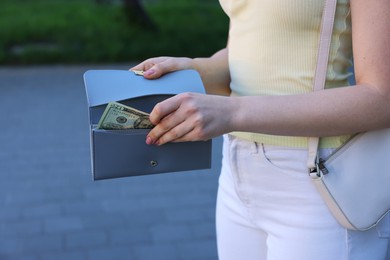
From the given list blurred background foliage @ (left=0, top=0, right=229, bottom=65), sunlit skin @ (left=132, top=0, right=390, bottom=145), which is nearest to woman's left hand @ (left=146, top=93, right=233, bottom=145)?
sunlit skin @ (left=132, top=0, right=390, bottom=145)

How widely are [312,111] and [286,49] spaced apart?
19 centimetres

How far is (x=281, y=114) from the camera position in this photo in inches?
53.0

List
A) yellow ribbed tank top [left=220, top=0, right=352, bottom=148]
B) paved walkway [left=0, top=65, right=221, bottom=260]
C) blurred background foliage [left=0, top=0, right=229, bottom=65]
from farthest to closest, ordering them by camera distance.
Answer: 1. blurred background foliage [left=0, top=0, right=229, bottom=65]
2. paved walkway [left=0, top=65, right=221, bottom=260]
3. yellow ribbed tank top [left=220, top=0, right=352, bottom=148]

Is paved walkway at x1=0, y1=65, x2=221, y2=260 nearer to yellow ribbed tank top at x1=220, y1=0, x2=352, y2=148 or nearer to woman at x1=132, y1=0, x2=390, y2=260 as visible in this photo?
woman at x1=132, y1=0, x2=390, y2=260

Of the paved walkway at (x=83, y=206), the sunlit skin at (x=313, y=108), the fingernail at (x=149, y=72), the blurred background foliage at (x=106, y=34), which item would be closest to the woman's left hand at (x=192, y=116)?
the sunlit skin at (x=313, y=108)

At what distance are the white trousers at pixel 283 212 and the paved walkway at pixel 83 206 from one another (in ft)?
7.70

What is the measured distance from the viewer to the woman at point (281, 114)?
51.9 inches

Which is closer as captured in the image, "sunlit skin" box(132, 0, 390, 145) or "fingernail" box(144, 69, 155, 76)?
"sunlit skin" box(132, 0, 390, 145)

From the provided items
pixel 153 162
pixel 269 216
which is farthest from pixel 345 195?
pixel 153 162

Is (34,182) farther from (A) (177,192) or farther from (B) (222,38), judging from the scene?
(B) (222,38)

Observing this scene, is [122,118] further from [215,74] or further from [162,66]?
[215,74]

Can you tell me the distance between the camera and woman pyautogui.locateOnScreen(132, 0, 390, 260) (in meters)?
1.32

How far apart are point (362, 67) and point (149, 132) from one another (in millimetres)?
447

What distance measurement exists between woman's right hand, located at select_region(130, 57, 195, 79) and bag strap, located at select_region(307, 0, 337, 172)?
1.11 ft
